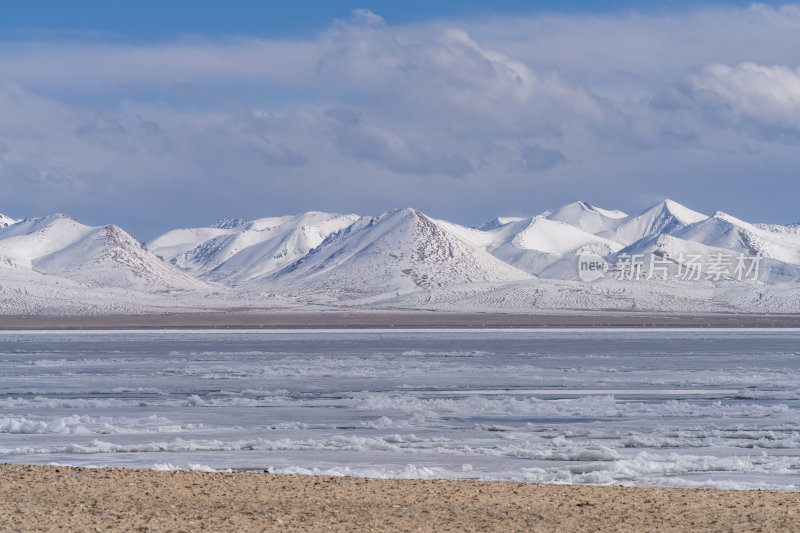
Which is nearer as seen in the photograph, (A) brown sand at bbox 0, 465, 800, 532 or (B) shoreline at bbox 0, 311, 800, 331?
(A) brown sand at bbox 0, 465, 800, 532

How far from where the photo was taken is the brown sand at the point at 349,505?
13016 mm

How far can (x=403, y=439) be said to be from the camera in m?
23.2

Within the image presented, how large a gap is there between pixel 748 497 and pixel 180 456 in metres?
11.9

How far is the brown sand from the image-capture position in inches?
512

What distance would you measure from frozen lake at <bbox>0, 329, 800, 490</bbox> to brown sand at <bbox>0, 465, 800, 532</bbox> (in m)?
2.58

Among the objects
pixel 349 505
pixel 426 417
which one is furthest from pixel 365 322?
pixel 349 505

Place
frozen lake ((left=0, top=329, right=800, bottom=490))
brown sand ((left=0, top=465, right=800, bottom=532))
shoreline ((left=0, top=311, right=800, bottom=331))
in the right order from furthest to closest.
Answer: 1. shoreline ((left=0, top=311, right=800, bottom=331))
2. frozen lake ((left=0, top=329, right=800, bottom=490))
3. brown sand ((left=0, top=465, right=800, bottom=532))

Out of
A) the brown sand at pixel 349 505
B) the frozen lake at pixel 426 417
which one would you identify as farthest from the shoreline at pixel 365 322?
the brown sand at pixel 349 505

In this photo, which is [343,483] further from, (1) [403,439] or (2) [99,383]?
(2) [99,383]

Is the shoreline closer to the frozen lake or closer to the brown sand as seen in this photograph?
the frozen lake

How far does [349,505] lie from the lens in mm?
14297

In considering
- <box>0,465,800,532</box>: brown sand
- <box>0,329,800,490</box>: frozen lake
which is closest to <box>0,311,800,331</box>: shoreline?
<box>0,329,800,490</box>: frozen lake

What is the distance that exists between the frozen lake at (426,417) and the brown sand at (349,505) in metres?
2.58

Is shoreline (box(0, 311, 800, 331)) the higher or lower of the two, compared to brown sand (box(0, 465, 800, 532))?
lower
